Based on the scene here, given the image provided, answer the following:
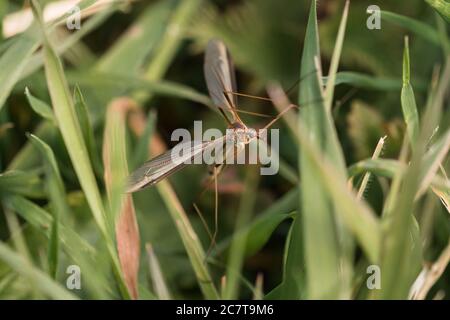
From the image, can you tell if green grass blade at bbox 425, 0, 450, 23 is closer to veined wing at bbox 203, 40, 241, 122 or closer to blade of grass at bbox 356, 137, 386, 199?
blade of grass at bbox 356, 137, 386, 199

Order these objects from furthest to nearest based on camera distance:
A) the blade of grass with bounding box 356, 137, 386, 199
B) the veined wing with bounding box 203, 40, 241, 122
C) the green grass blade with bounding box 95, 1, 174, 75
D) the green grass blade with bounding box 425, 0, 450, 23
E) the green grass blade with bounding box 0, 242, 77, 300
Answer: the green grass blade with bounding box 95, 1, 174, 75 < the veined wing with bounding box 203, 40, 241, 122 < the green grass blade with bounding box 425, 0, 450, 23 < the blade of grass with bounding box 356, 137, 386, 199 < the green grass blade with bounding box 0, 242, 77, 300

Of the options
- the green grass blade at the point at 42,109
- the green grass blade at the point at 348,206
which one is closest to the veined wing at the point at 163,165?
the green grass blade at the point at 42,109

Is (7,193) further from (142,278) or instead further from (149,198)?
(149,198)

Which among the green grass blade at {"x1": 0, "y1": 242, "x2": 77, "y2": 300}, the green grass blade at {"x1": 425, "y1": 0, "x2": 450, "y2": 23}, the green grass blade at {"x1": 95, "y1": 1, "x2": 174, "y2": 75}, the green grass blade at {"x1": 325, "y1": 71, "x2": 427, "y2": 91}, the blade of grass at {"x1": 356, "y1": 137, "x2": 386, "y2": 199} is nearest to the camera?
the green grass blade at {"x1": 0, "y1": 242, "x2": 77, "y2": 300}

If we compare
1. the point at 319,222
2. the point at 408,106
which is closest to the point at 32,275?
the point at 319,222

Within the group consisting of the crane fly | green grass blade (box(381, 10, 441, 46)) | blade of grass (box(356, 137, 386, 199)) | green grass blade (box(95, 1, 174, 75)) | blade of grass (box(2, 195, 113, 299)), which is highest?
green grass blade (box(95, 1, 174, 75))

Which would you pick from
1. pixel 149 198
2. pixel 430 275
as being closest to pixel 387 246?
pixel 430 275

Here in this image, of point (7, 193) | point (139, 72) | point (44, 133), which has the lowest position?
point (7, 193)

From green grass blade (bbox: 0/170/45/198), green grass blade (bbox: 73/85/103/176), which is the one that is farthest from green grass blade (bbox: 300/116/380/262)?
green grass blade (bbox: 0/170/45/198)
